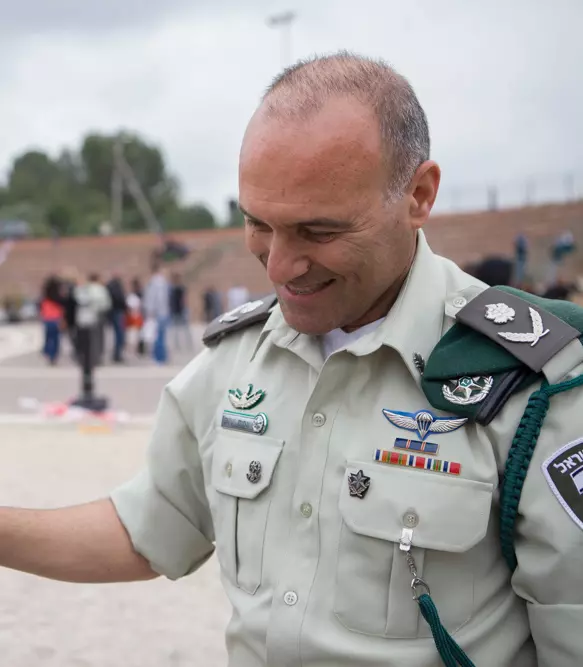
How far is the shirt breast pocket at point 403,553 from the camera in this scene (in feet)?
4.35

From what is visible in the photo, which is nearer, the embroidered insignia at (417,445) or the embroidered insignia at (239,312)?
the embroidered insignia at (417,445)

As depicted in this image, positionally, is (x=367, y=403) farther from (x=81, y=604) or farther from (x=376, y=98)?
(x=81, y=604)

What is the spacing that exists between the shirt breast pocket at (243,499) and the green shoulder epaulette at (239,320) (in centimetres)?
25

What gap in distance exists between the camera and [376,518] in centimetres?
137

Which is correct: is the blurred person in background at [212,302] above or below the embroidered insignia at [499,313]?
below

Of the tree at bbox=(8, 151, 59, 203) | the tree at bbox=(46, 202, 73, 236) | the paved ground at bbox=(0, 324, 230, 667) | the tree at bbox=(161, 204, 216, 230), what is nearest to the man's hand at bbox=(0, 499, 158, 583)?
the paved ground at bbox=(0, 324, 230, 667)

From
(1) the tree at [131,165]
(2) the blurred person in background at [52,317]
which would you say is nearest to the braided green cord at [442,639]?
(2) the blurred person in background at [52,317]

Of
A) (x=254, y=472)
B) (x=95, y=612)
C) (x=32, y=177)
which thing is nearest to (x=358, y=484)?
(x=254, y=472)

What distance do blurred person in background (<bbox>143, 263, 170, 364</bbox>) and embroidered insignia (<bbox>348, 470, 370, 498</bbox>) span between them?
11.4 metres

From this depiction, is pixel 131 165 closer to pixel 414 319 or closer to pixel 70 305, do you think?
pixel 70 305

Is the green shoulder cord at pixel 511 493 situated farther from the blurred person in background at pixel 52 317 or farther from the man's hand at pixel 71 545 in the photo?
the blurred person in background at pixel 52 317

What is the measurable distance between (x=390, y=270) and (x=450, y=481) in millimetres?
364

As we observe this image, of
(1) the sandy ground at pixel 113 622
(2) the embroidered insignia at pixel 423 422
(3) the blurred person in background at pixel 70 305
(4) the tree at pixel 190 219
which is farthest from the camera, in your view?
(4) the tree at pixel 190 219

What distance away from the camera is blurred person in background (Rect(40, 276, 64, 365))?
12836 mm
